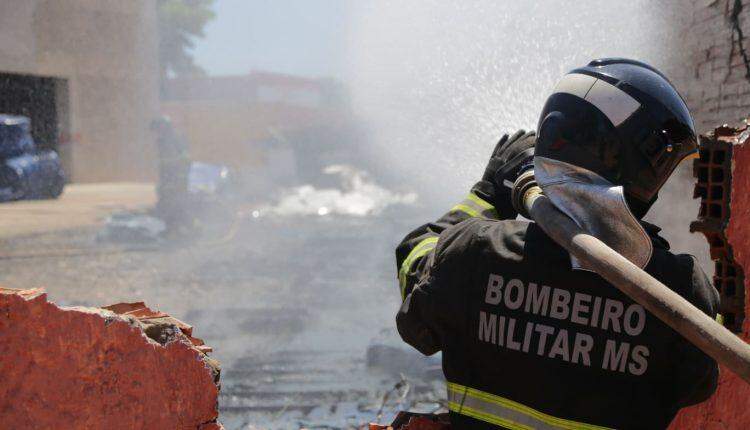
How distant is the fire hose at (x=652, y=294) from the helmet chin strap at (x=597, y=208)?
0.04 m

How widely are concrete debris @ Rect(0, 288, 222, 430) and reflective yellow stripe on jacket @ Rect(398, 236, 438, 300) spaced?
51cm

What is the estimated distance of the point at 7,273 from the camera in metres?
8.15

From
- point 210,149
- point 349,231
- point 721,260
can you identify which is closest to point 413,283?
point 721,260

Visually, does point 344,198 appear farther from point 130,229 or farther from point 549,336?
point 549,336

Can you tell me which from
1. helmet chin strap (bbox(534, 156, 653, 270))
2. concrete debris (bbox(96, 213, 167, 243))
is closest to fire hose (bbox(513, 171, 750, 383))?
helmet chin strap (bbox(534, 156, 653, 270))

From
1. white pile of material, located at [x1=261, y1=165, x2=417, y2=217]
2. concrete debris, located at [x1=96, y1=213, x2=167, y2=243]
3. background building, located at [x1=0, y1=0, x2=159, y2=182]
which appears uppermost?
background building, located at [x1=0, y1=0, x2=159, y2=182]

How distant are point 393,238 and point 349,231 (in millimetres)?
1182

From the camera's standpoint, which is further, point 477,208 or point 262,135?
point 262,135

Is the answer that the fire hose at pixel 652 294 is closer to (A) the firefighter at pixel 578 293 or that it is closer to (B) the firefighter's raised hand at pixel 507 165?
(A) the firefighter at pixel 578 293

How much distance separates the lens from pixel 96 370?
1.62 m

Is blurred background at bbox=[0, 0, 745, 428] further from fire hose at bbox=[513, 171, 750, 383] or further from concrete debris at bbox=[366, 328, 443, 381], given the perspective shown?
fire hose at bbox=[513, 171, 750, 383]

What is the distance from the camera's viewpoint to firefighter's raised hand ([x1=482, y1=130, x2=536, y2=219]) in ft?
5.33

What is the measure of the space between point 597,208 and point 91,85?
17.0 metres

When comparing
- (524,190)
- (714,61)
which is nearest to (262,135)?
(714,61)
